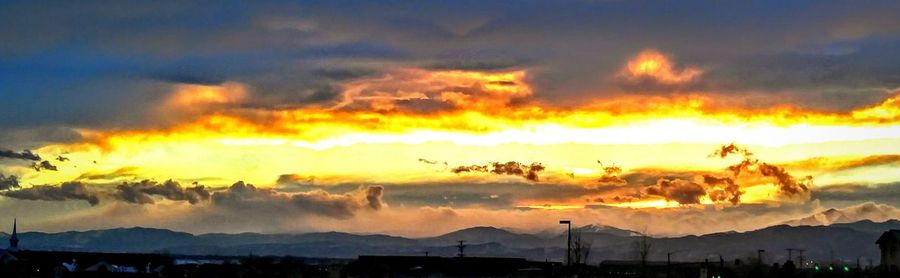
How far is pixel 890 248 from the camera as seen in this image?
542ft

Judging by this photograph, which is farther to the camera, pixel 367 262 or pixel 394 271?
pixel 367 262

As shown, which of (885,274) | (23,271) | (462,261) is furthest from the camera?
(23,271)

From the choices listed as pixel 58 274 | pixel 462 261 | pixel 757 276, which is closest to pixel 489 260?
pixel 462 261

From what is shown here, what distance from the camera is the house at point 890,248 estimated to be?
533 ft

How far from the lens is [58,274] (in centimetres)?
16488

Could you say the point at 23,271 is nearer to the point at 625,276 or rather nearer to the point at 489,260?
the point at 489,260

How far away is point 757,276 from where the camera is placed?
520 feet

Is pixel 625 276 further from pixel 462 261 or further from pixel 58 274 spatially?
pixel 58 274

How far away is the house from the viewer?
162 meters

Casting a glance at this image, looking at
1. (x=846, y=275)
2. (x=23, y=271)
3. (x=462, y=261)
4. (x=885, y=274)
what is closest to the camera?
(x=885, y=274)

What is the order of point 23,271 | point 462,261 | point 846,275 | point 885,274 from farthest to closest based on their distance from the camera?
1. point 23,271
2. point 462,261
3. point 846,275
4. point 885,274

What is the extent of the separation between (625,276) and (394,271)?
43.8m

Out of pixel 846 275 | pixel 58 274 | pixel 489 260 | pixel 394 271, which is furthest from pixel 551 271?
pixel 58 274

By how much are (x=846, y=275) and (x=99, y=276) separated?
86.9 m
